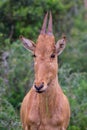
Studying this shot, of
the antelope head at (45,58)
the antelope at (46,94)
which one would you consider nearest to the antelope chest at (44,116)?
the antelope at (46,94)

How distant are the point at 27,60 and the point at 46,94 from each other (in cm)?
359

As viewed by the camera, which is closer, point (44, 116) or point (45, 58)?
point (45, 58)

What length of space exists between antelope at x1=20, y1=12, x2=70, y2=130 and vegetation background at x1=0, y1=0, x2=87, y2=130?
1.17m

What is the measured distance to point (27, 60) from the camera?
44.1 ft

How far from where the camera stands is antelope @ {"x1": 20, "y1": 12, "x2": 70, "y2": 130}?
948cm

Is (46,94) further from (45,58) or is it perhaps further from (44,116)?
(45,58)

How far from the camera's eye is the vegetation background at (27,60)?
40.0ft

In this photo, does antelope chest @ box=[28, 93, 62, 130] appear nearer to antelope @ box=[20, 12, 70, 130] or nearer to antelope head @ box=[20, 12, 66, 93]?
antelope @ box=[20, 12, 70, 130]

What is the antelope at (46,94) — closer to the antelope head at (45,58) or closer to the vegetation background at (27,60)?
the antelope head at (45,58)

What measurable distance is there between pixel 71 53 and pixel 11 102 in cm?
412

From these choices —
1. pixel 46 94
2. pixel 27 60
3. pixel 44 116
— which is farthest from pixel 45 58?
pixel 27 60

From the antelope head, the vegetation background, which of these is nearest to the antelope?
the antelope head

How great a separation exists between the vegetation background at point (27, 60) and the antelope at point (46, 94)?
117 cm

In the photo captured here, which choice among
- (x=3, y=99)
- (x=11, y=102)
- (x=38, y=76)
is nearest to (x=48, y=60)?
(x=38, y=76)
